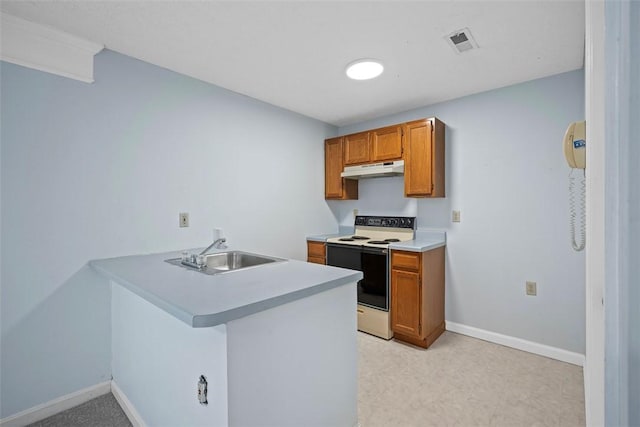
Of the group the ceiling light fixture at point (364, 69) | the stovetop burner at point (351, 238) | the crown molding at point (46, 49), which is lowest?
the stovetop burner at point (351, 238)

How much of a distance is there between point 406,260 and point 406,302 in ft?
1.28

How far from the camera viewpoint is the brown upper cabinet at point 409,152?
287 cm

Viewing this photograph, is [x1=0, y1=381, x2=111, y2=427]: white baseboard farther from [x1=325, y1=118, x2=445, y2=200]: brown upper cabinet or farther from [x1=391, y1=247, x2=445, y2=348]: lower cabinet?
[x1=325, y1=118, x2=445, y2=200]: brown upper cabinet

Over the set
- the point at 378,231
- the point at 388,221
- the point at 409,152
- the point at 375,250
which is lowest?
the point at 375,250

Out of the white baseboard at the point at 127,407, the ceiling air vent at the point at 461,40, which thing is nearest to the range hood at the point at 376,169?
the ceiling air vent at the point at 461,40

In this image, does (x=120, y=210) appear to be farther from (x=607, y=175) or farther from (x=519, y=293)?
(x=519, y=293)

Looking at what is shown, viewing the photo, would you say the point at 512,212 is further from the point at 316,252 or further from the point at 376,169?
the point at 316,252

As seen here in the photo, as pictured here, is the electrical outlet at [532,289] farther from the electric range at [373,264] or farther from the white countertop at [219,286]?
the white countertop at [219,286]

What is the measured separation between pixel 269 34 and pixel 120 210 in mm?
1597

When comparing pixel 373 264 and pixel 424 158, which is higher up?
pixel 424 158

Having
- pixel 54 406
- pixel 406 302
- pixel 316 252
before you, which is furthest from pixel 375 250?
pixel 54 406

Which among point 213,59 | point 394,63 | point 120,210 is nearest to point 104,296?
point 120,210

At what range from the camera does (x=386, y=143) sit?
319 centimetres

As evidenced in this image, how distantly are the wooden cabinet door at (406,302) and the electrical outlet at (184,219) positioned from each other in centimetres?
190
